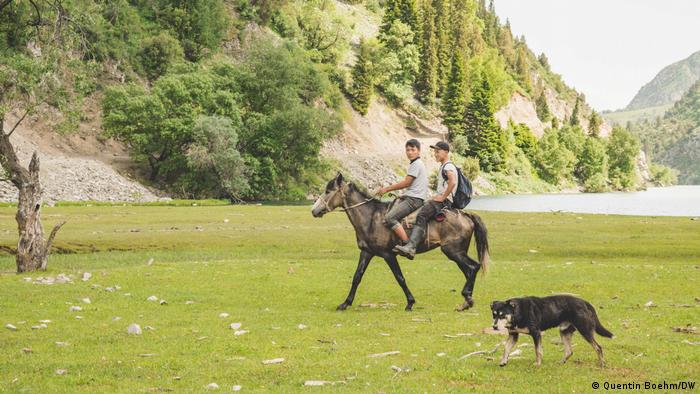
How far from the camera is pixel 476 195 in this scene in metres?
149

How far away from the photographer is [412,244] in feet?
57.8

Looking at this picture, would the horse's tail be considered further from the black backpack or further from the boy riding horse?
the boy riding horse

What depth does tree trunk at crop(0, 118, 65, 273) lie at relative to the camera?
23.7m

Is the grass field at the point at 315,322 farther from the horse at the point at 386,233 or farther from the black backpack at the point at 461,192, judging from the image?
the black backpack at the point at 461,192

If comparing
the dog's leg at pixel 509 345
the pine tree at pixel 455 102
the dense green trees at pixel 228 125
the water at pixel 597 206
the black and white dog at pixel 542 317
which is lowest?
the water at pixel 597 206

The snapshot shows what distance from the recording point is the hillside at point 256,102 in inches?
3644

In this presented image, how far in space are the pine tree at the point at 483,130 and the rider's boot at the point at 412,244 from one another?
15580 cm

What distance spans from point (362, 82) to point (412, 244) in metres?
143

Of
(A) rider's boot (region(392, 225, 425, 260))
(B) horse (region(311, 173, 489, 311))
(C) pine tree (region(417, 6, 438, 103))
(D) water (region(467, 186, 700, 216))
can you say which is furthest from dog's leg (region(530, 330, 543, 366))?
(C) pine tree (region(417, 6, 438, 103))

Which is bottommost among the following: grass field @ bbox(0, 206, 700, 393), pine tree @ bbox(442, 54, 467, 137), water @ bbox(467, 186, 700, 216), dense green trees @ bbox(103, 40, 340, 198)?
water @ bbox(467, 186, 700, 216)

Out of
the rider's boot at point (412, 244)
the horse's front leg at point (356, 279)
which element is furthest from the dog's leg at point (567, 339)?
the horse's front leg at point (356, 279)

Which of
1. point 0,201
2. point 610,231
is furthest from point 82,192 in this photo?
point 610,231

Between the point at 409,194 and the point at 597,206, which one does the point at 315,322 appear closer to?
the point at 409,194

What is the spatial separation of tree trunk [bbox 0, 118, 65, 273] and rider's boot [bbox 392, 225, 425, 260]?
13822 mm
